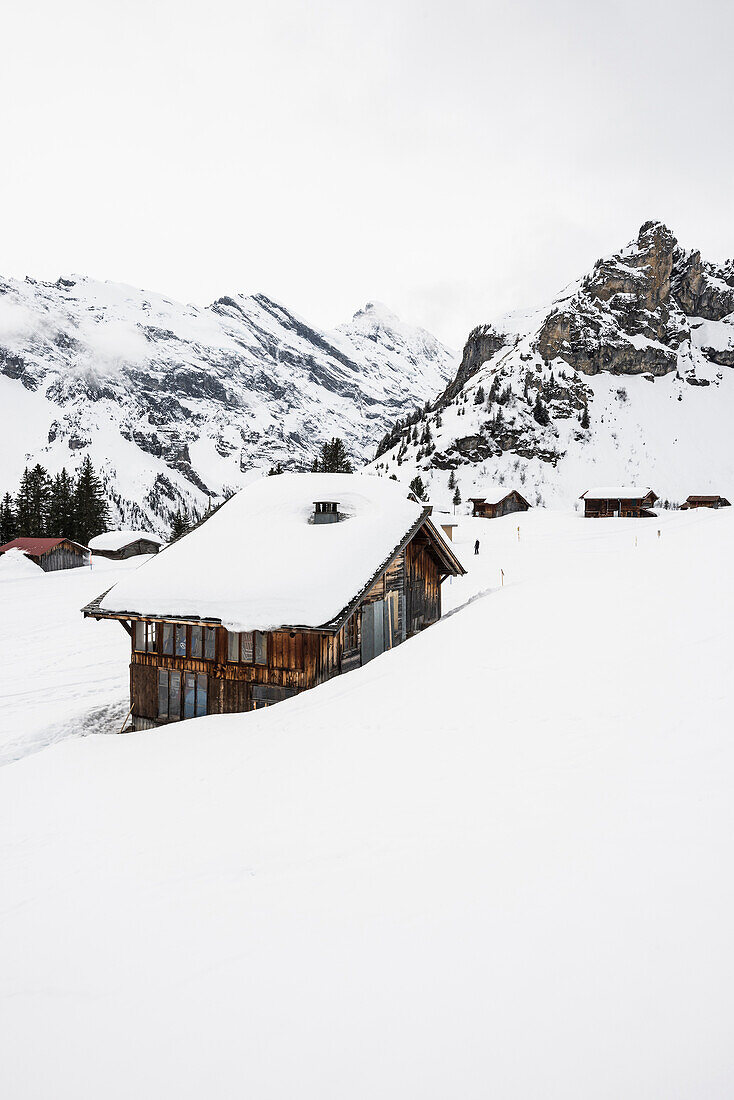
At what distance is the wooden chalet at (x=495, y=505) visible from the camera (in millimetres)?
77812

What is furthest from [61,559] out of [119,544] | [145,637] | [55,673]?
[145,637]

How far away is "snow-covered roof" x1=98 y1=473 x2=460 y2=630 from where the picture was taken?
13062mm

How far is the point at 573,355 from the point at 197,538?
127566 mm

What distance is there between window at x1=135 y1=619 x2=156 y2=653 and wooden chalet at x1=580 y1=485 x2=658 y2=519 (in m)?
72.0

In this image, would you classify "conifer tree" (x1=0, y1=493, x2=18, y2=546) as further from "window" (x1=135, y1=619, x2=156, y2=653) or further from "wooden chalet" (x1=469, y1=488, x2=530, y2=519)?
"window" (x1=135, y1=619, x2=156, y2=653)

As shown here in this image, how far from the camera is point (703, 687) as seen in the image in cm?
721

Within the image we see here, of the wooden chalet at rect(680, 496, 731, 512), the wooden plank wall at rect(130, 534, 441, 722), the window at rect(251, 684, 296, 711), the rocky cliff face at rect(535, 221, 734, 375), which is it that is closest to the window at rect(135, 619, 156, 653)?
the wooden plank wall at rect(130, 534, 441, 722)

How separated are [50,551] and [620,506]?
237 ft

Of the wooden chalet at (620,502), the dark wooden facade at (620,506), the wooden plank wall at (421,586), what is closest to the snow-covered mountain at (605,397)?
the dark wooden facade at (620,506)

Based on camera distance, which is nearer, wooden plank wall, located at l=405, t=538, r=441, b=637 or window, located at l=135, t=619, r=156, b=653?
window, located at l=135, t=619, r=156, b=653

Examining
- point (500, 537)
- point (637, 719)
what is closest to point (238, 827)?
point (637, 719)

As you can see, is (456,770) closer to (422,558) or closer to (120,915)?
(120,915)

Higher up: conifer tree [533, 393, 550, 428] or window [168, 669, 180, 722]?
conifer tree [533, 393, 550, 428]

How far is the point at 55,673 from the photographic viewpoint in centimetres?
2100
